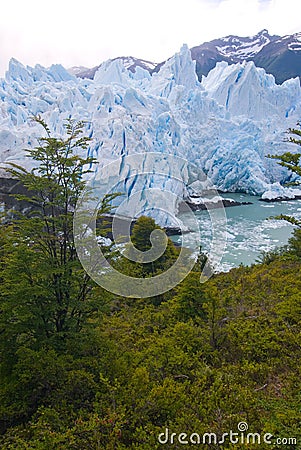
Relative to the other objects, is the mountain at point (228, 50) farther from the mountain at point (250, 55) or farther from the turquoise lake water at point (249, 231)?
the turquoise lake water at point (249, 231)

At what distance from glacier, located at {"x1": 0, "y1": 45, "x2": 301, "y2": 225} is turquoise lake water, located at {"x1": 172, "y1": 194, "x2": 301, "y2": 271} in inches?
87.6

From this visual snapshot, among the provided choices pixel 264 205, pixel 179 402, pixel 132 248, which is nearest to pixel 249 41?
pixel 264 205

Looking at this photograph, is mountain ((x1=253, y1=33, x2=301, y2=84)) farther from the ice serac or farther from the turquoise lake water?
the turquoise lake water

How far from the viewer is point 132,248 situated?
804 cm

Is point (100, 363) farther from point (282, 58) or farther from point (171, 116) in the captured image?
point (282, 58)

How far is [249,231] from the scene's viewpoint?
748 inches

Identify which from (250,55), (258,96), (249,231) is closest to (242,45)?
(250,55)

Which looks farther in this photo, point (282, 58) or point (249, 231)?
point (282, 58)

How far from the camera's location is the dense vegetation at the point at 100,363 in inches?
97.0

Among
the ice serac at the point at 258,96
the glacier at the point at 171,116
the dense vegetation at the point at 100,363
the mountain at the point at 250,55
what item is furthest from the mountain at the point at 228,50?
the dense vegetation at the point at 100,363

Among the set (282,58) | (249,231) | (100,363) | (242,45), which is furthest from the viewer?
(242,45)

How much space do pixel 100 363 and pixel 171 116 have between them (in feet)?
70.8

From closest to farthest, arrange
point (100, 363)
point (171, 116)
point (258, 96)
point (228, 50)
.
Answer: point (100, 363)
point (171, 116)
point (258, 96)
point (228, 50)

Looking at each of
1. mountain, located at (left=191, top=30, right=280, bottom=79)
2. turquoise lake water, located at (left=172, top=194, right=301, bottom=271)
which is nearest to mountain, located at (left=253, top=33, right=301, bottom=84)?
mountain, located at (left=191, top=30, right=280, bottom=79)
